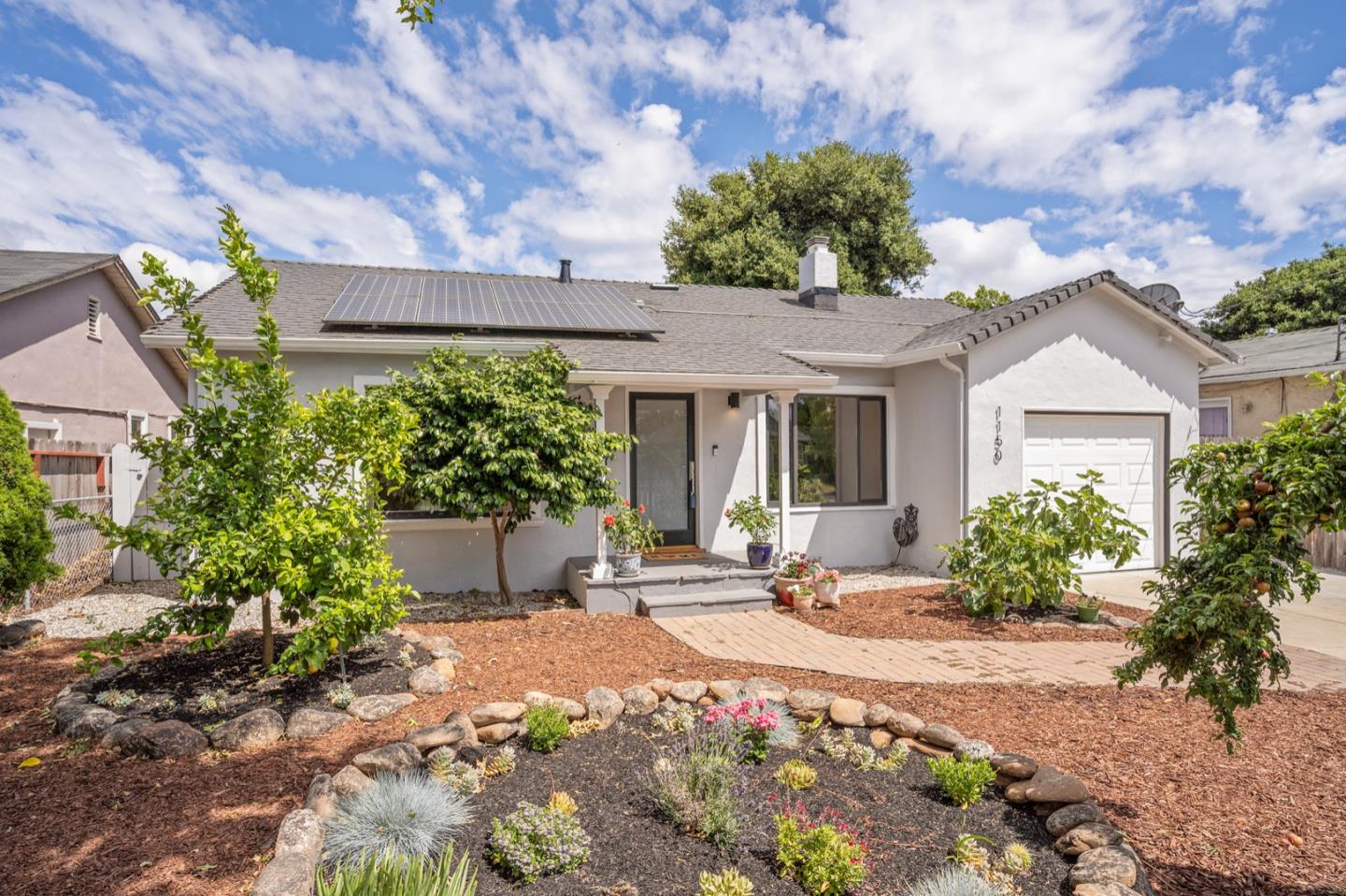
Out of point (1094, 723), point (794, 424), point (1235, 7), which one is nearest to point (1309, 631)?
point (1094, 723)

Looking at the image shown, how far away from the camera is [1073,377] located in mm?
→ 9711

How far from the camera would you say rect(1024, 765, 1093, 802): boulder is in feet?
10.3

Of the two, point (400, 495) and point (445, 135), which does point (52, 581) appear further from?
point (445, 135)

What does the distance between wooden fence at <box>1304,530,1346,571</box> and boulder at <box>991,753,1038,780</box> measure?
980 cm

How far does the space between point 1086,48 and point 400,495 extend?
1032 centimetres

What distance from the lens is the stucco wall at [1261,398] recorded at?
12.4 m

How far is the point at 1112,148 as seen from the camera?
40.2 ft

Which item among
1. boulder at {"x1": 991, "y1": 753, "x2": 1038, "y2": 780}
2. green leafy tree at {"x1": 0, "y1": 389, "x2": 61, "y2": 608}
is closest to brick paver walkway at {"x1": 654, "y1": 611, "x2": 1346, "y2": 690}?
boulder at {"x1": 991, "y1": 753, "x2": 1038, "y2": 780}

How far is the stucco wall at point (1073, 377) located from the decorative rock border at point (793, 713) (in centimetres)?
582

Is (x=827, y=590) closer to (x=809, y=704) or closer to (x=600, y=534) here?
(x=600, y=534)

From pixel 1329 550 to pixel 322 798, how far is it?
13.4m

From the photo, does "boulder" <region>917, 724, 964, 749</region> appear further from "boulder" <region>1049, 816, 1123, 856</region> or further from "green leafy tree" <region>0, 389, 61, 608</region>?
"green leafy tree" <region>0, 389, 61, 608</region>

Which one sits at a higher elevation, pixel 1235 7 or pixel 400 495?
pixel 1235 7

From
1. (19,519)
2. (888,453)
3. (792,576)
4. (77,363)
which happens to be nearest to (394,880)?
(792,576)
